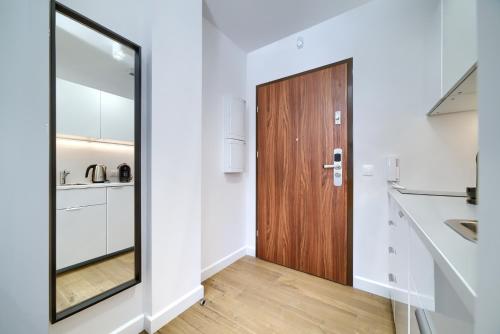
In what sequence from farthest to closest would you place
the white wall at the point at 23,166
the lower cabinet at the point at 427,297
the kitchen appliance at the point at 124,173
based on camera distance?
1. the kitchen appliance at the point at 124,173
2. the white wall at the point at 23,166
3. the lower cabinet at the point at 427,297

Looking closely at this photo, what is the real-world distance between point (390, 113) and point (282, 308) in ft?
6.03

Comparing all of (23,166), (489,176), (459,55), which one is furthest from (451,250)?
(23,166)

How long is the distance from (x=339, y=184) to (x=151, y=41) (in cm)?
191

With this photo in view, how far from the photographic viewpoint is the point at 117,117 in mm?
1211

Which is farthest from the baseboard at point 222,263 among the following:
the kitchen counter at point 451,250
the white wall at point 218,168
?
the kitchen counter at point 451,250

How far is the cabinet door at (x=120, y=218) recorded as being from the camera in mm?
1195

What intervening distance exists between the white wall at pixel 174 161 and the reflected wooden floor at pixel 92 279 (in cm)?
A: 15

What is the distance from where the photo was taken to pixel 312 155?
2.02 metres

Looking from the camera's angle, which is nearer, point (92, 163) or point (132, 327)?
point (92, 163)

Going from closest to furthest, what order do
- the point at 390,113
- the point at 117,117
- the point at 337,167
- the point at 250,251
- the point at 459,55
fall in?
the point at 459,55, the point at 117,117, the point at 390,113, the point at 337,167, the point at 250,251

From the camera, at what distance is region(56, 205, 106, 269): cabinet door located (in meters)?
0.99

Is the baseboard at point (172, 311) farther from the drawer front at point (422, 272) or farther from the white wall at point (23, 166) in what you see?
the drawer front at point (422, 272)

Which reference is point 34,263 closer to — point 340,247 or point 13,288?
point 13,288

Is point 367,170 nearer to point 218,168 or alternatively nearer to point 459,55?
point 459,55
